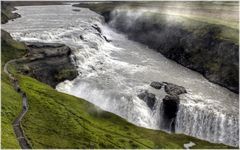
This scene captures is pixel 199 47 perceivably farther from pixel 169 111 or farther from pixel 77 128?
pixel 77 128

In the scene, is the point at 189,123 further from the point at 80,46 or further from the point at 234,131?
the point at 80,46

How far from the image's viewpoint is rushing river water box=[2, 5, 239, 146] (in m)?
104

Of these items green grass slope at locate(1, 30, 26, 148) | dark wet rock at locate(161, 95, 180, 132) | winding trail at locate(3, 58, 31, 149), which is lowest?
dark wet rock at locate(161, 95, 180, 132)

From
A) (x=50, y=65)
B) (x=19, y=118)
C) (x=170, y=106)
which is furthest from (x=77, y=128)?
(x=50, y=65)

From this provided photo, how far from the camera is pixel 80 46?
146750mm

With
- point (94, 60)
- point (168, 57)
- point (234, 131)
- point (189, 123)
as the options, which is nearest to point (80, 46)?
point (94, 60)

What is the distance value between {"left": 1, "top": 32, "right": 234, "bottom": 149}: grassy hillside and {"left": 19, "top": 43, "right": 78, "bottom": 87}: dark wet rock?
9.49 m

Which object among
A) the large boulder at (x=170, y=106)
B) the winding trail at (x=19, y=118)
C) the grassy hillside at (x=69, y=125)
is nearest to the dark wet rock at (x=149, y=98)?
the large boulder at (x=170, y=106)

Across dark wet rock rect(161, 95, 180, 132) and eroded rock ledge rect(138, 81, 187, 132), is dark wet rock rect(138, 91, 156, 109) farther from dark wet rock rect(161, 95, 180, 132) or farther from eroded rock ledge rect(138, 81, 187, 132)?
dark wet rock rect(161, 95, 180, 132)

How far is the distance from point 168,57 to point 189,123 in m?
55.6

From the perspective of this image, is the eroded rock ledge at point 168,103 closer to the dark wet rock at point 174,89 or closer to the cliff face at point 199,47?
the dark wet rock at point 174,89

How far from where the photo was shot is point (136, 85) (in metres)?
119

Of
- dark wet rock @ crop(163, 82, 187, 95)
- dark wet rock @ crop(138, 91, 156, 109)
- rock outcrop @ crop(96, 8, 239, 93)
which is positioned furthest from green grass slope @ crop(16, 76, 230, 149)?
rock outcrop @ crop(96, 8, 239, 93)

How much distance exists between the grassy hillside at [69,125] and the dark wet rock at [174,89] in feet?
51.2
